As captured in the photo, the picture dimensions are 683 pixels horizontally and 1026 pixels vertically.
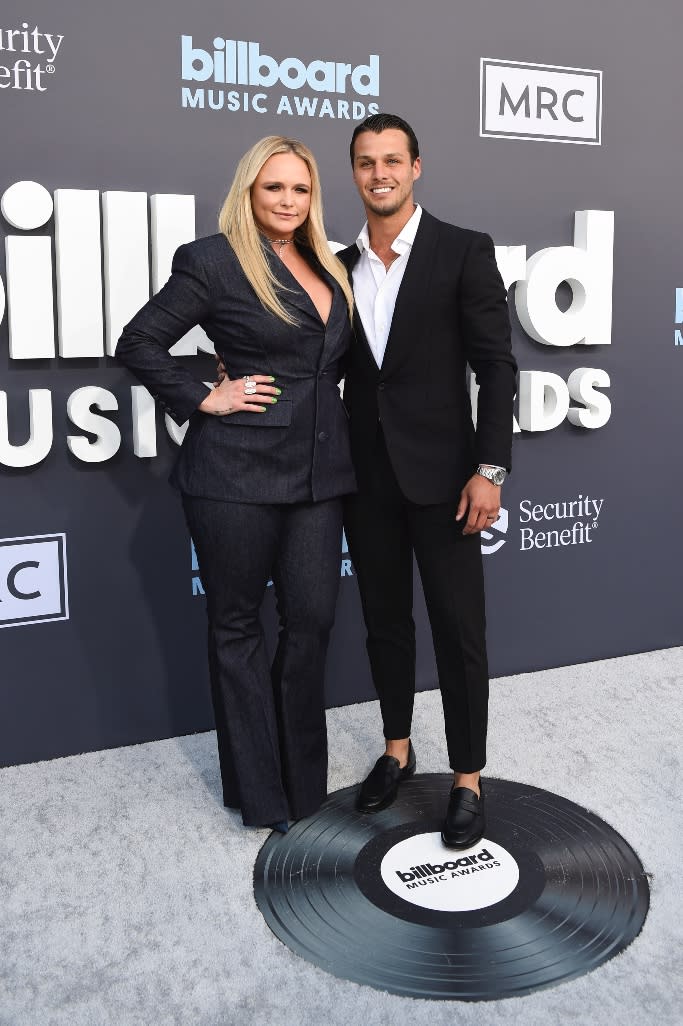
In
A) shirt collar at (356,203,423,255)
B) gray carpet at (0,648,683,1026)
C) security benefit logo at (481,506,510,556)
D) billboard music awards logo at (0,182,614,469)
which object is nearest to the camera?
gray carpet at (0,648,683,1026)

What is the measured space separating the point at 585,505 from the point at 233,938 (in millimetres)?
2053

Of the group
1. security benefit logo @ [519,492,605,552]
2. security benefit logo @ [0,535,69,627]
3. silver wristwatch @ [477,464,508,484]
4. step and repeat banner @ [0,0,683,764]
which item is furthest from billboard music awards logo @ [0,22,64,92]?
security benefit logo @ [519,492,605,552]

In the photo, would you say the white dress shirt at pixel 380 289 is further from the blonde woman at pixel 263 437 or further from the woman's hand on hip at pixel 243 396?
the woman's hand on hip at pixel 243 396

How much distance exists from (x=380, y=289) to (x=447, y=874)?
1.33m

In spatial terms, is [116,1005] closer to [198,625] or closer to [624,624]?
[198,625]

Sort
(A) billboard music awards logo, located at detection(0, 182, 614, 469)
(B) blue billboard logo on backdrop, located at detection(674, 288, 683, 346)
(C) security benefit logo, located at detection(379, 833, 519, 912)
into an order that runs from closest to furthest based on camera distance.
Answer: (C) security benefit logo, located at detection(379, 833, 519, 912), (A) billboard music awards logo, located at detection(0, 182, 614, 469), (B) blue billboard logo on backdrop, located at detection(674, 288, 683, 346)

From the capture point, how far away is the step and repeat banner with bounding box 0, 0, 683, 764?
105 inches

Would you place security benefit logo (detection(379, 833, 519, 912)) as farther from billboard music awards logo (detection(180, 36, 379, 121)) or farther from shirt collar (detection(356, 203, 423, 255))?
billboard music awards logo (detection(180, 36, 379, 121))

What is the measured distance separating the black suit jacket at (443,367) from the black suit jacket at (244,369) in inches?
5.2

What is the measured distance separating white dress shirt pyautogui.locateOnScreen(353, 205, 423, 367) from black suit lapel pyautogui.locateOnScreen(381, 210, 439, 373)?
0.03 metres

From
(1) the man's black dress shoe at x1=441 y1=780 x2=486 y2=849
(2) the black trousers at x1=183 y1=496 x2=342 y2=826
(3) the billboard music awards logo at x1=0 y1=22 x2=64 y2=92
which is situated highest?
(3) the billboard music awards logo at x1=0 y1=22 x2=64 y2=92

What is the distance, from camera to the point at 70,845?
2375mm

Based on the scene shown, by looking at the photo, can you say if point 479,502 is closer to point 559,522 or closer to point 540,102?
point 559,522

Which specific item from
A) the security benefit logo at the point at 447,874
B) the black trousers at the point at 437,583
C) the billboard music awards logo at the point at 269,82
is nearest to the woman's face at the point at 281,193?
the black trousers at the point at 437,583
